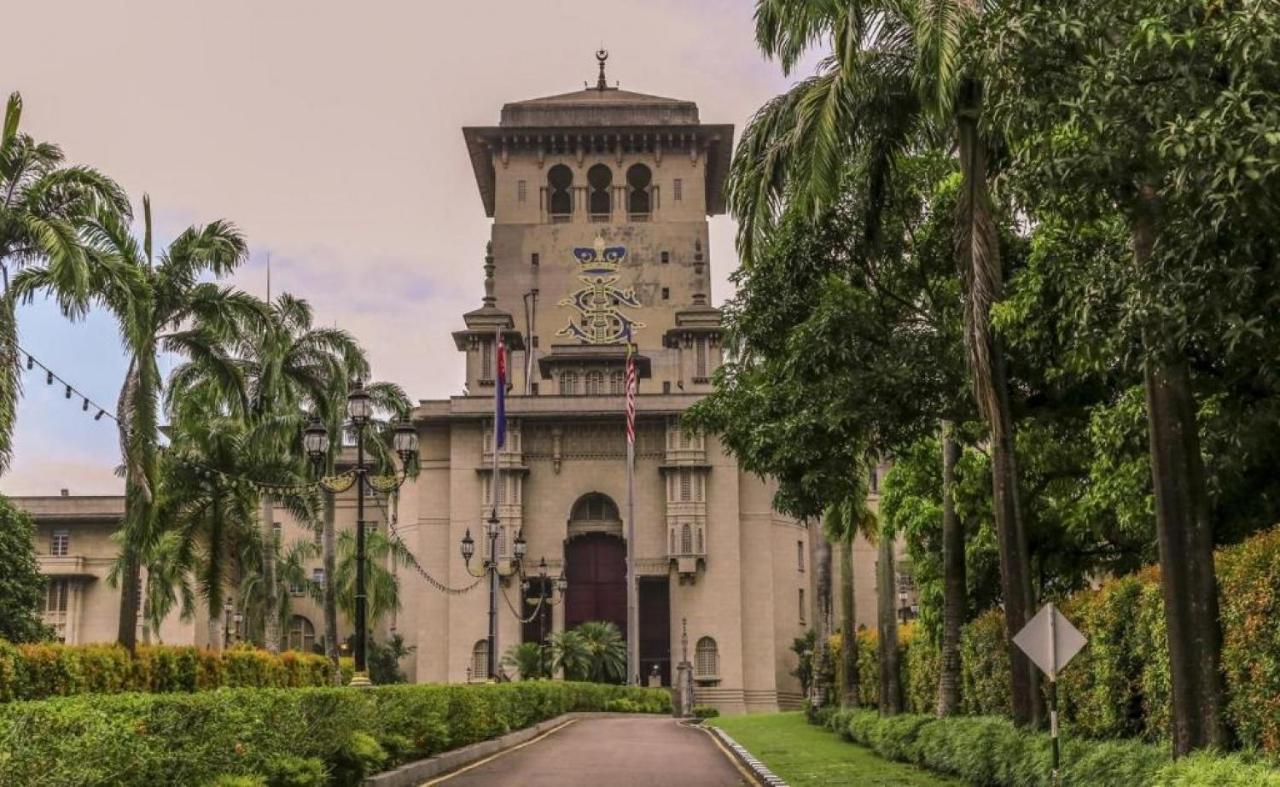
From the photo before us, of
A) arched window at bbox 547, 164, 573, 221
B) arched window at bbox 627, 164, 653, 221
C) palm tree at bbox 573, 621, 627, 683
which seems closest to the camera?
palm tree at bbox 573, 621, 627, 683

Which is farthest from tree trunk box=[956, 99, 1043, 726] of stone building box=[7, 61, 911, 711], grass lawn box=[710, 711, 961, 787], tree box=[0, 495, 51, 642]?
stone building box=[7, 61, 911, 711]

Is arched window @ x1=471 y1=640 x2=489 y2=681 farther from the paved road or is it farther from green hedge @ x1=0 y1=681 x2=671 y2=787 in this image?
green hedge @ x1=0 y1=681 x2=671 y2=787

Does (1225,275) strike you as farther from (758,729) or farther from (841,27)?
(758,729)

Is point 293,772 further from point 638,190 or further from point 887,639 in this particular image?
point 638,190

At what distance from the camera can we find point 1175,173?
11.5m

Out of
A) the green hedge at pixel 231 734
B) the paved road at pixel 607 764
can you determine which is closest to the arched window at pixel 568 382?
the paved road at pixel 607 764

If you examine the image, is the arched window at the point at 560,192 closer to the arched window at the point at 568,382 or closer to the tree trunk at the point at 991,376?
the arched window at the point at 568,382

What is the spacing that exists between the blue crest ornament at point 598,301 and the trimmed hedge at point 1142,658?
199 ft

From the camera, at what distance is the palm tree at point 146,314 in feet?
86.2

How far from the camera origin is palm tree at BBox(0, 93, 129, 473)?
23406mm

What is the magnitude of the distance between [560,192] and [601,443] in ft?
57.1

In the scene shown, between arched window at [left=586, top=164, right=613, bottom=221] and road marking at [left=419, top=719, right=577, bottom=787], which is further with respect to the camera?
arched window at [left=586, top=164, right=613, bottom=221]

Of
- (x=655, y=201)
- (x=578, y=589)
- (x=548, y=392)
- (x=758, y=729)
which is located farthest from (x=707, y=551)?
(x=758, y=729)

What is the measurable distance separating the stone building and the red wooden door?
108 millimetres
